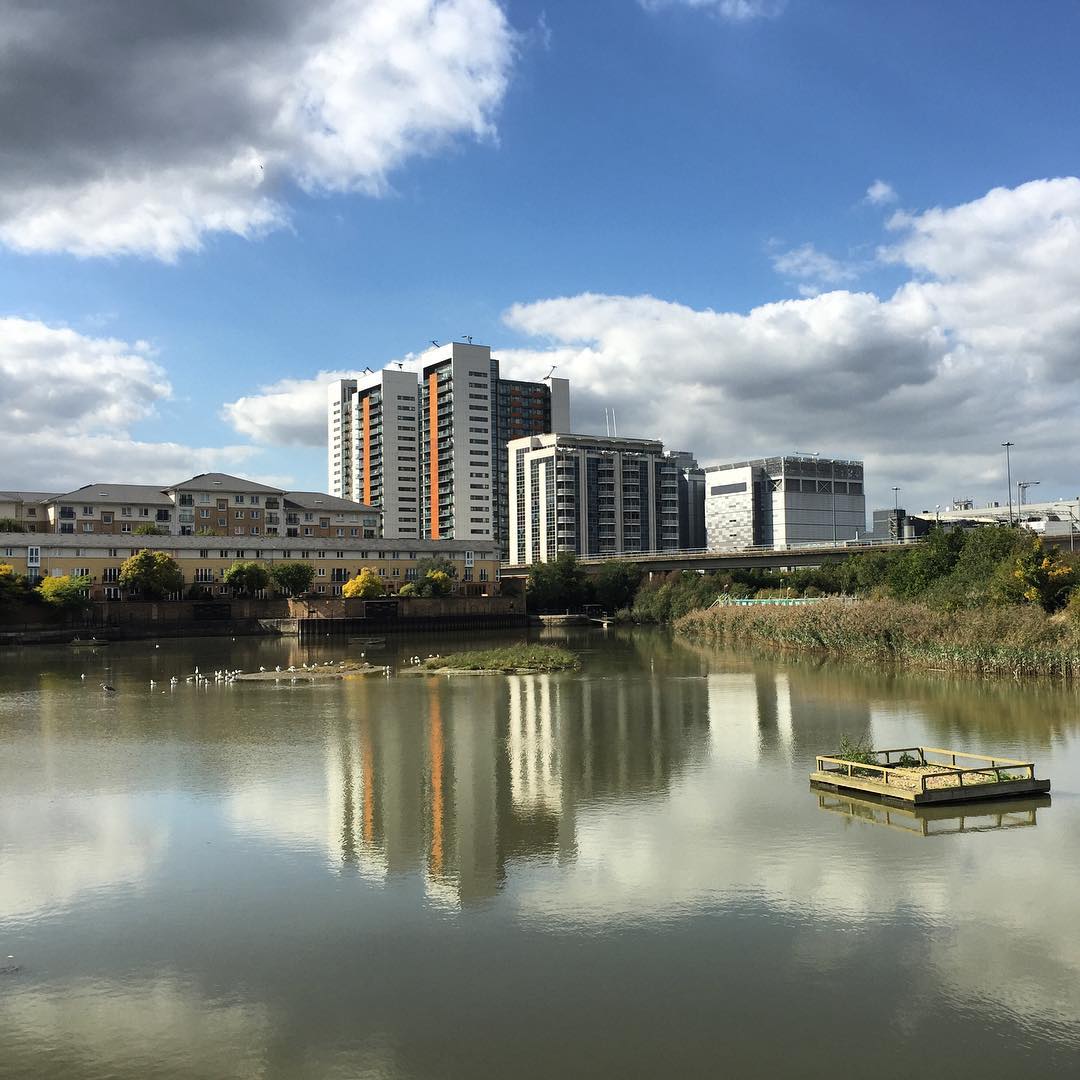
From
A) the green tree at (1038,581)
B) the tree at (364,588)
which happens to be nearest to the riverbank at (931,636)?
the green tree at (1038,581)

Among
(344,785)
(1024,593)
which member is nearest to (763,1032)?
(344,785)

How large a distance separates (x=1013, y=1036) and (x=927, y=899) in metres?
3.76

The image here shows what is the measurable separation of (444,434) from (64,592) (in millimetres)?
75841

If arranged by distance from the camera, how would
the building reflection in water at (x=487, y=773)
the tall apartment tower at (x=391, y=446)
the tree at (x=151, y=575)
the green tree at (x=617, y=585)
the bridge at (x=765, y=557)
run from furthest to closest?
1. the tall apartment tower at (x=391, y=446)
2. the green tree at (x=617, y=585)
3. the tree at (x=151, y=575)
4. the bridge at (x=765, y=557)
5. the building reflection in water at (x=487, y=773)

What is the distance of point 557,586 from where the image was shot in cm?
9925

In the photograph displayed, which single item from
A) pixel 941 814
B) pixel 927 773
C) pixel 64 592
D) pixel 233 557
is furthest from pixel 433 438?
pixel 941 814

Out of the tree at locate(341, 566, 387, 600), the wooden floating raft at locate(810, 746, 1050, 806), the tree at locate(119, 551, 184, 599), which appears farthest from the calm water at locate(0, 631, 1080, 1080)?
the tree at locate(341, 566, 387, 600)

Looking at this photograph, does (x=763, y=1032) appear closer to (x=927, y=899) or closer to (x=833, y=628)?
(x=927, y=899)

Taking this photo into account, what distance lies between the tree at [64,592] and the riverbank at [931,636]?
161ft

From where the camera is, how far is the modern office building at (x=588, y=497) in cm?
13788

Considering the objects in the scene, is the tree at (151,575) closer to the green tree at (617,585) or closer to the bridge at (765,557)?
the green tree at (617,585)

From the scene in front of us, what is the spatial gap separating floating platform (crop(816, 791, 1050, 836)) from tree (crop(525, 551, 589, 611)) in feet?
263

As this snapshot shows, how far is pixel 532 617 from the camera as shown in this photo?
96.2 metres

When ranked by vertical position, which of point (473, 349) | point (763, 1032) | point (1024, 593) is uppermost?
point (473, 349)
